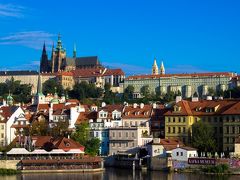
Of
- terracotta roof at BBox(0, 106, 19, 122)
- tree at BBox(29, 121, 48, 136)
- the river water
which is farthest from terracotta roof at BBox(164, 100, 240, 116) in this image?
terracotta roof at BBox(0, 106, 19, 122)

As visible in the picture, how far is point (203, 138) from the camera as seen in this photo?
7419cm

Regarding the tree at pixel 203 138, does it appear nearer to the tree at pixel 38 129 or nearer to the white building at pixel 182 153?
the white building at pixel 182 153

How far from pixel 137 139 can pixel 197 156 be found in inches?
370

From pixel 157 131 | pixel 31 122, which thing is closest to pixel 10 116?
pixel 31 122

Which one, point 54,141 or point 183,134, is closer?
point 54,141

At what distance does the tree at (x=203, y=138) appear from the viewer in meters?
74.0

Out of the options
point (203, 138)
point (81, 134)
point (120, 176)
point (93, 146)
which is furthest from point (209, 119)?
point (120, 176)

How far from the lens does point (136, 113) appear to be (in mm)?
86750

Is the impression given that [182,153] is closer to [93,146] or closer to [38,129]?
[93,146]

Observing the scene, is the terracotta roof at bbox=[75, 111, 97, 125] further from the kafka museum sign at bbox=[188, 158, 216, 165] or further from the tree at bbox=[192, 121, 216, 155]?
the kafka museum sign at bbox=[188, 158, 216, 165]

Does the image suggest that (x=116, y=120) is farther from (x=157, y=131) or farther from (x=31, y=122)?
(x=31, y=122)

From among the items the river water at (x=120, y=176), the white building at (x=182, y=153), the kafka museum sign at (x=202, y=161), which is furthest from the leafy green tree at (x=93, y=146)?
the kafka museum sign at (x=202, y=161)

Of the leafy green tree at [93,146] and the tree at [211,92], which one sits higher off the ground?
the tree at [211,92]

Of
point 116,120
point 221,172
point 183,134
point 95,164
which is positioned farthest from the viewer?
point 116,120
